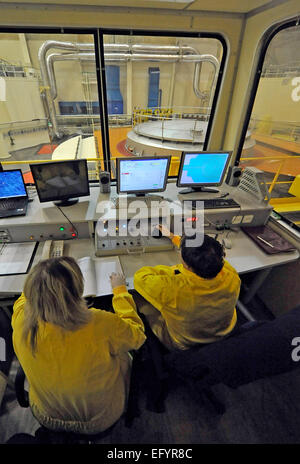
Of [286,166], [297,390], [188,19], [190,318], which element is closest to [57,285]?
[190,318]

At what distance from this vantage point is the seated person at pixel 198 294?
1043mm

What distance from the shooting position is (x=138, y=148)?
221 inches

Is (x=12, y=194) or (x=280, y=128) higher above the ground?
(x=280, y=128)

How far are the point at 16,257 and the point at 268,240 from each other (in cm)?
206

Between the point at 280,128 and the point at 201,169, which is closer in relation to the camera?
the point at 201,169

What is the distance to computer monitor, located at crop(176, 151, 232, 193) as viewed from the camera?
1860 mm

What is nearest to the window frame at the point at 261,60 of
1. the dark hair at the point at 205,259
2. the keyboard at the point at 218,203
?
the keyboard at the point at 218,203

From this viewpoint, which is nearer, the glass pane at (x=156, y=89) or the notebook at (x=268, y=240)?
the notebook at (x=268, y=240)

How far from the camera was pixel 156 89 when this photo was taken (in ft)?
26.6

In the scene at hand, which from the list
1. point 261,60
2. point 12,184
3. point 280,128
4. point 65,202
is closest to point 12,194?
point 12,184

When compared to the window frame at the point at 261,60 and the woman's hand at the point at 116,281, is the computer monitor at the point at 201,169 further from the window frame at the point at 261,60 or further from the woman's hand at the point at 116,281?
the woman's hand at the point at 116,281

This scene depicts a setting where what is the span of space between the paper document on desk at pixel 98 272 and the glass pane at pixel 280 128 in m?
2.13

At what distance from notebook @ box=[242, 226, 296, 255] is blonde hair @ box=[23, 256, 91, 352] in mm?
1553

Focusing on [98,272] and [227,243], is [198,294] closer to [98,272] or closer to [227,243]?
[98,272]
